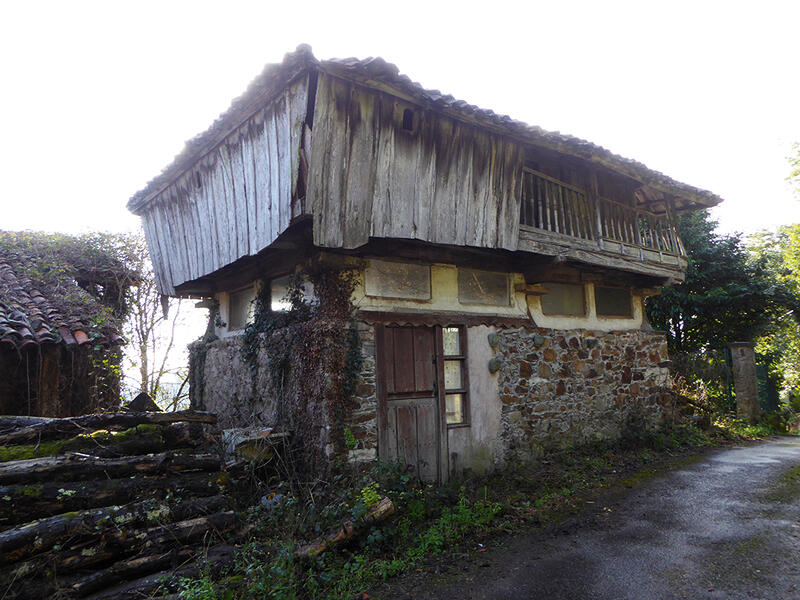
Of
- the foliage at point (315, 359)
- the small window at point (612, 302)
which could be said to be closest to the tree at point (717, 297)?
the small window at point (612, 302)

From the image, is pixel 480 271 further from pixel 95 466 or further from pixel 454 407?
pixel 95 466

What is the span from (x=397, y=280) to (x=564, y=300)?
3.74 metres

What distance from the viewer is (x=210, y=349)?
8516mm

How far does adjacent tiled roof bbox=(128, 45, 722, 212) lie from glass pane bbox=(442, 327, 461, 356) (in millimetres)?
2834

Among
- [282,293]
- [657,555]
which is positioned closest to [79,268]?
[282,293]

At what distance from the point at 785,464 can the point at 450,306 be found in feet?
19.8

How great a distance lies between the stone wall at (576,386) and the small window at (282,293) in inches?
117

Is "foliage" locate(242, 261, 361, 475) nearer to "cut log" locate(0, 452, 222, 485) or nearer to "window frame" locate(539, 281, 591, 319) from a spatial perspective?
"cut log" locate(0, 452, 222, 485)

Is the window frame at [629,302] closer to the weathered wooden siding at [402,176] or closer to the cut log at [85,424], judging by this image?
the weathered wooden siding at [402,176]

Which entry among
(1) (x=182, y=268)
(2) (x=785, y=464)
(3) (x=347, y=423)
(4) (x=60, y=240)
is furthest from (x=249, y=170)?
(2) (x=785, y=464)

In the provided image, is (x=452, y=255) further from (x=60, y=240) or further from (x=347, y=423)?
(x=60, y=240)

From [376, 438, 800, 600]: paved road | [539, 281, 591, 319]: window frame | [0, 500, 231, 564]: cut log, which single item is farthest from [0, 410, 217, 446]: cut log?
[539, 281, 591, 319]: window frame

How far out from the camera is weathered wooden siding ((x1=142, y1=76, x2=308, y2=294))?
5.30m

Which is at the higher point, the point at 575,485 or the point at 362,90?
the point at 362,90
